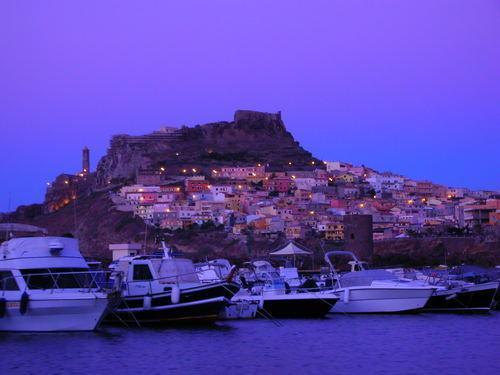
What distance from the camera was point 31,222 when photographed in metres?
124

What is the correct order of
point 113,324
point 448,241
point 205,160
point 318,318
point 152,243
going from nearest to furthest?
1. point 113,324
2. point 318,318
3. point 448,241
4. point 152,243
5. point 205,160

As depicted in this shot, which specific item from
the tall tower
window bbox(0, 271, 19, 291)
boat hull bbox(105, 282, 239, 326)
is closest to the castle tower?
boat hull bbox(105, 282, 239, 326)

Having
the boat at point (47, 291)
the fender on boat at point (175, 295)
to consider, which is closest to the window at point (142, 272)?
the fender on boat at point (175, 295)

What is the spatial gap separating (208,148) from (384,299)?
117 m

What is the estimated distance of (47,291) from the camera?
84.0 ft

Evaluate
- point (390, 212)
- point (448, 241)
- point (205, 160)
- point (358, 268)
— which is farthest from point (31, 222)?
Result: point (358, 268)

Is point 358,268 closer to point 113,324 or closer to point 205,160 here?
point 113,324

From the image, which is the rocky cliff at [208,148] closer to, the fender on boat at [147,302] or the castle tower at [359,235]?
the castle tower at [359,235]

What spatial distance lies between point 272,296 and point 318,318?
1.68 meters

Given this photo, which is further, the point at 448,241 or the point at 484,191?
the point at 484,191

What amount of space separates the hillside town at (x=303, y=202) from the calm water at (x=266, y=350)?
2165 inches

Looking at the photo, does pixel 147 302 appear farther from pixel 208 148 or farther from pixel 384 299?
pixel 208 148

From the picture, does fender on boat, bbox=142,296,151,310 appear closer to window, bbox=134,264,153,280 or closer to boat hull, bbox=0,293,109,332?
window, bbox=134,264,153,280

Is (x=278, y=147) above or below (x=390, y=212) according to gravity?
above
